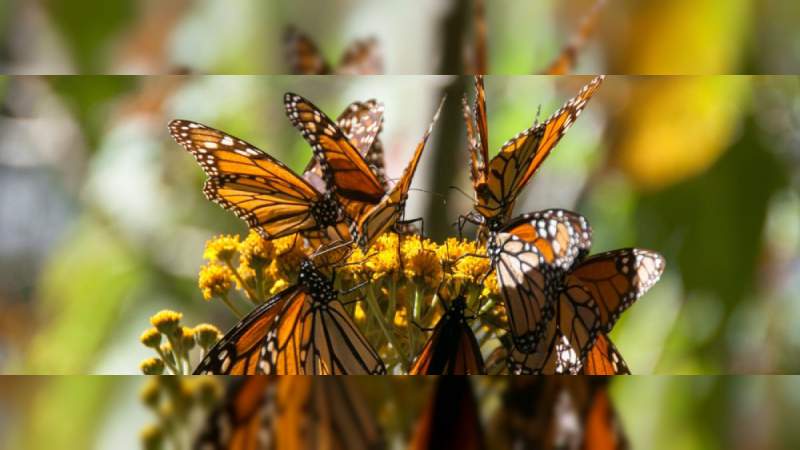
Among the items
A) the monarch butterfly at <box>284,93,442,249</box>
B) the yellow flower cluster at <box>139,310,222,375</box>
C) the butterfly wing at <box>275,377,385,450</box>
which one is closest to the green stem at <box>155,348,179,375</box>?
the yellow flower cluster at <box>139,310,222,375</box>

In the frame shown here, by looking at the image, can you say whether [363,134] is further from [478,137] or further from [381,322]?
[381,322]

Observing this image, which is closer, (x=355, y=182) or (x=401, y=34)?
(x=355, y=182)

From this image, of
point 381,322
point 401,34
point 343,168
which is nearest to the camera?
point 381,322

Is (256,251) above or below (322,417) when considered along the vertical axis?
above

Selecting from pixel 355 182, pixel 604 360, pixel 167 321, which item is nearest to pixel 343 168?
pixel 355 182

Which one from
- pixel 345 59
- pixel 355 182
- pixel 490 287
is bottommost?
pixel 490 287

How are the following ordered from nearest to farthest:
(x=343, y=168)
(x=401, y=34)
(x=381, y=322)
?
1. (x=381, y=322)
2. (x=343, y=168)
3. (x=401, y=34)

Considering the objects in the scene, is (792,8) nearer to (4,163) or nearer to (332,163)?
Answer: (332,163)
